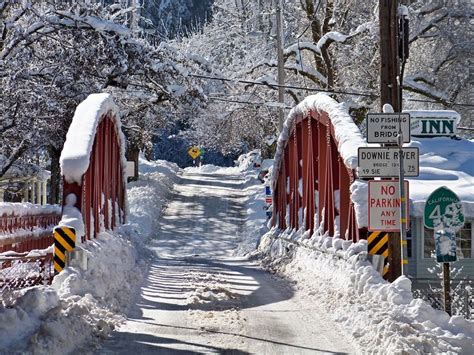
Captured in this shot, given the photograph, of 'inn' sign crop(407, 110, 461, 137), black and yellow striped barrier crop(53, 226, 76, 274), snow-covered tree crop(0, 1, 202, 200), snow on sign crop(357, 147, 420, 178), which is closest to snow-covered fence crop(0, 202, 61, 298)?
black and yellow striped barrier crop(53, 226, 76, 274)

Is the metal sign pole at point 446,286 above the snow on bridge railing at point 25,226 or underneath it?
underneath

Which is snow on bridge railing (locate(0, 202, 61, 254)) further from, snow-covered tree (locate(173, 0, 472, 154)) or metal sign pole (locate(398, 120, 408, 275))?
snow-covered tree (locate(173, 0, 472, 154))

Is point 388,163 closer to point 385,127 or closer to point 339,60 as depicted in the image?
point 385,127

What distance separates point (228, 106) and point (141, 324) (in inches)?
1156

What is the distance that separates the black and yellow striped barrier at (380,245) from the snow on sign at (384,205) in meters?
0.74

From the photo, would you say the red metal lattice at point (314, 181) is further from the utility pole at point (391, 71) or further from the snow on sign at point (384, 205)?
the snow on sign at point (384, 205)

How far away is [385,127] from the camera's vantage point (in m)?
12.9

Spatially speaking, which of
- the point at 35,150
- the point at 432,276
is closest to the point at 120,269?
the point at 432,276

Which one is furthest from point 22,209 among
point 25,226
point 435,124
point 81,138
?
point 435,124

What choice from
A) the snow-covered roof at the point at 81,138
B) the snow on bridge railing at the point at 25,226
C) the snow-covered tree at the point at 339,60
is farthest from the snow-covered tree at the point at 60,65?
Answer: the snow-covered roof at the point at 81,138

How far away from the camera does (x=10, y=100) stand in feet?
72.8

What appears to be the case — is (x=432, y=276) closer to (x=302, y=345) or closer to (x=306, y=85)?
(x=302, y=345)

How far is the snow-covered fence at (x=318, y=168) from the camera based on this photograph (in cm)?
1606

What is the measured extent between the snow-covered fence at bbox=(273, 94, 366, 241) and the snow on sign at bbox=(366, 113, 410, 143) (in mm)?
1774
